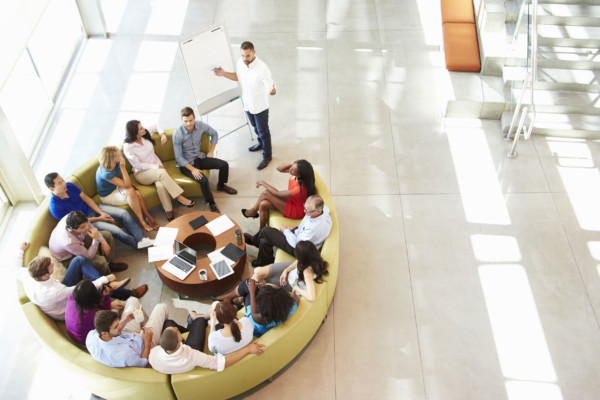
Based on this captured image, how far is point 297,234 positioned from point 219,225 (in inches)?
38.2

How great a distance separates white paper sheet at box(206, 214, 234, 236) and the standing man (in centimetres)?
150

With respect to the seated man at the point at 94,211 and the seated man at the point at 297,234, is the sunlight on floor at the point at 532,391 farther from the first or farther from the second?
the seated man at the point at 94,211

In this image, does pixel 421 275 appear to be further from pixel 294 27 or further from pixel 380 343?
pixel 294 27

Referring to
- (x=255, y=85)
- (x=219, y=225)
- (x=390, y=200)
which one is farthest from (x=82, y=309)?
(x=390, y=200)

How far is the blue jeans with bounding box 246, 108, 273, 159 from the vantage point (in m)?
6.96

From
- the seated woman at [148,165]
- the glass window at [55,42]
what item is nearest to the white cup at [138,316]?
the seated woman at [148,165]

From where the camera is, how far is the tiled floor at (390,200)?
5371 millimetres

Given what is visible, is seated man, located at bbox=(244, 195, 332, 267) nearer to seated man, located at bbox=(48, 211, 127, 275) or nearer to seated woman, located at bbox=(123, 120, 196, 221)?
seated woman, located at bbox=(123, 120, 196, 221)

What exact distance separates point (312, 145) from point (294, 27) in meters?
2.97

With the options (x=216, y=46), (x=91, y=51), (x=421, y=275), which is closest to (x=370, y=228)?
(x=421, y=275)

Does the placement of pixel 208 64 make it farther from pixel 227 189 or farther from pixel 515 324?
pixel 515 324

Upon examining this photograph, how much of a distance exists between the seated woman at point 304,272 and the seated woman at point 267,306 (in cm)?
13

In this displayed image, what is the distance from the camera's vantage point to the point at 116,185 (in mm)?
6238

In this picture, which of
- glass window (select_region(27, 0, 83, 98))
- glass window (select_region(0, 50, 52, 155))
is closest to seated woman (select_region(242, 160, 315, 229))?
glass window (select_region(0, 50, 52, 155))
